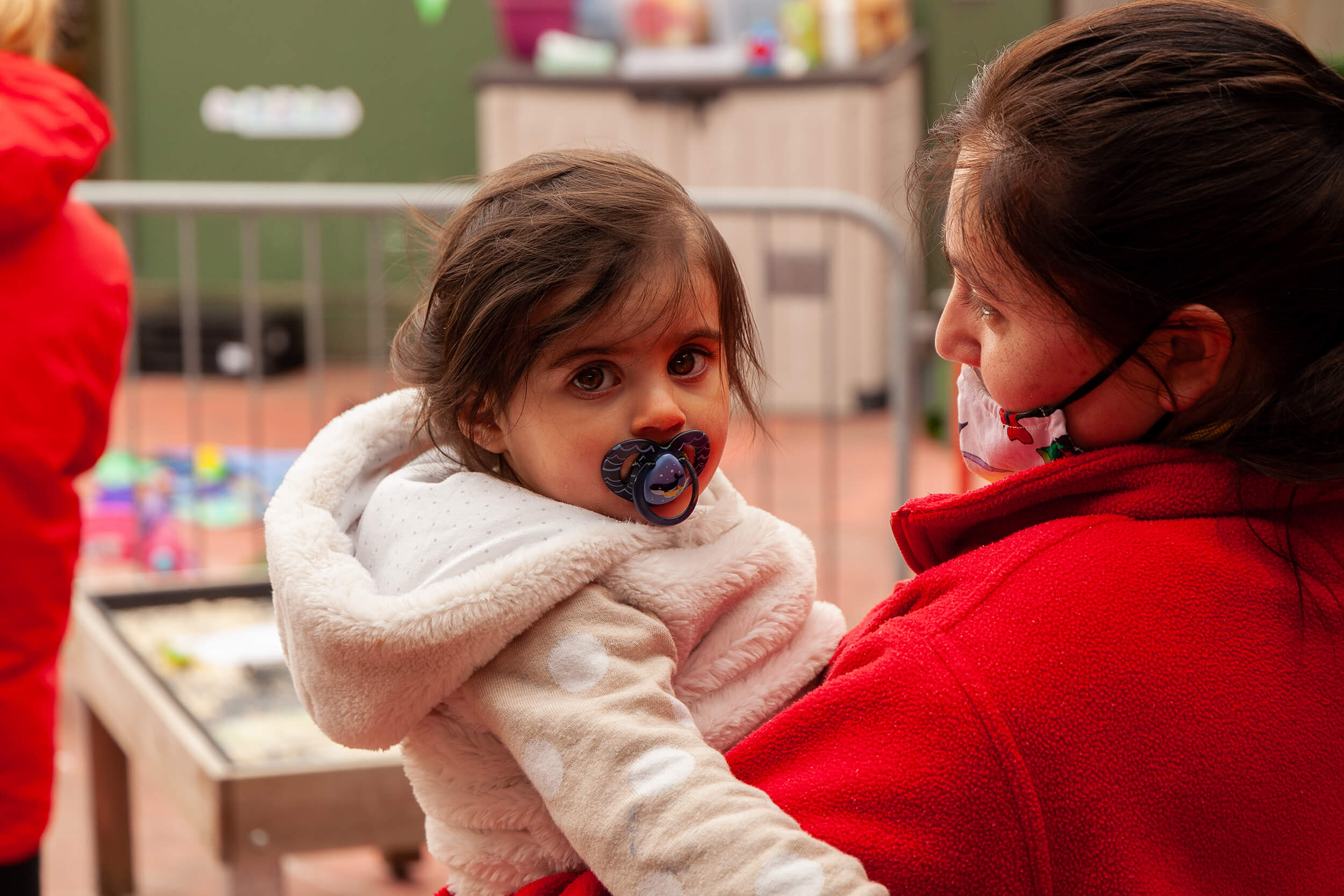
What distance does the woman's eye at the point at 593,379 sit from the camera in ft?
3.02

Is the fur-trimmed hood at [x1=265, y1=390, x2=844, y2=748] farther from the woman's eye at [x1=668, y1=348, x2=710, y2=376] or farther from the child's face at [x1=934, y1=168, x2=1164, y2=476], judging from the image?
the child's face at [x1=934, y1=168, x2=1164, y2=476]

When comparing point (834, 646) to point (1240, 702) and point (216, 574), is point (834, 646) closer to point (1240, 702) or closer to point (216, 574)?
point (1240, 702)

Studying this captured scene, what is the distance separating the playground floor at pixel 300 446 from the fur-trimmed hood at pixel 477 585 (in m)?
0.28

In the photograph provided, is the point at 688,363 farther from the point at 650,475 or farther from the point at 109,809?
the point at 109,809

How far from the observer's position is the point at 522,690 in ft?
2.80

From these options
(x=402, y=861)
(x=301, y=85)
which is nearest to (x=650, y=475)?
(x=402, y=861)

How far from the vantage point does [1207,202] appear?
78 centimetres

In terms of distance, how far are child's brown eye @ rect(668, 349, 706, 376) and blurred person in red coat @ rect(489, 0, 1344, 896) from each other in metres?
0.20

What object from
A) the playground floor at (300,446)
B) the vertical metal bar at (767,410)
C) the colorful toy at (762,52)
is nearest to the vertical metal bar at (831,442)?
the playground floor at (300,446)

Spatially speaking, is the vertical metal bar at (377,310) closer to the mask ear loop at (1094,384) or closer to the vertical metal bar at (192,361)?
the vertical metal bar at (192,361)

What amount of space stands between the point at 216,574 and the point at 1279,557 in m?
2.69

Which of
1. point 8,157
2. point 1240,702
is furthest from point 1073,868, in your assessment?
point 8,157

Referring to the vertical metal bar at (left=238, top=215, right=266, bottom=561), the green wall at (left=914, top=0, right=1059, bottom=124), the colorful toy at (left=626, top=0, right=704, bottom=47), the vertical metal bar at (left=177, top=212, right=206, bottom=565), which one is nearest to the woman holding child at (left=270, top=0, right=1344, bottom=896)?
the vertical metal bar at (left=238, top=215, right=266, bottom=561)

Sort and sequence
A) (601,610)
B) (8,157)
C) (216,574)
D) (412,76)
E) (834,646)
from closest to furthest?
(601,610), (834,646), (8,157), (216,574), (412,76)
